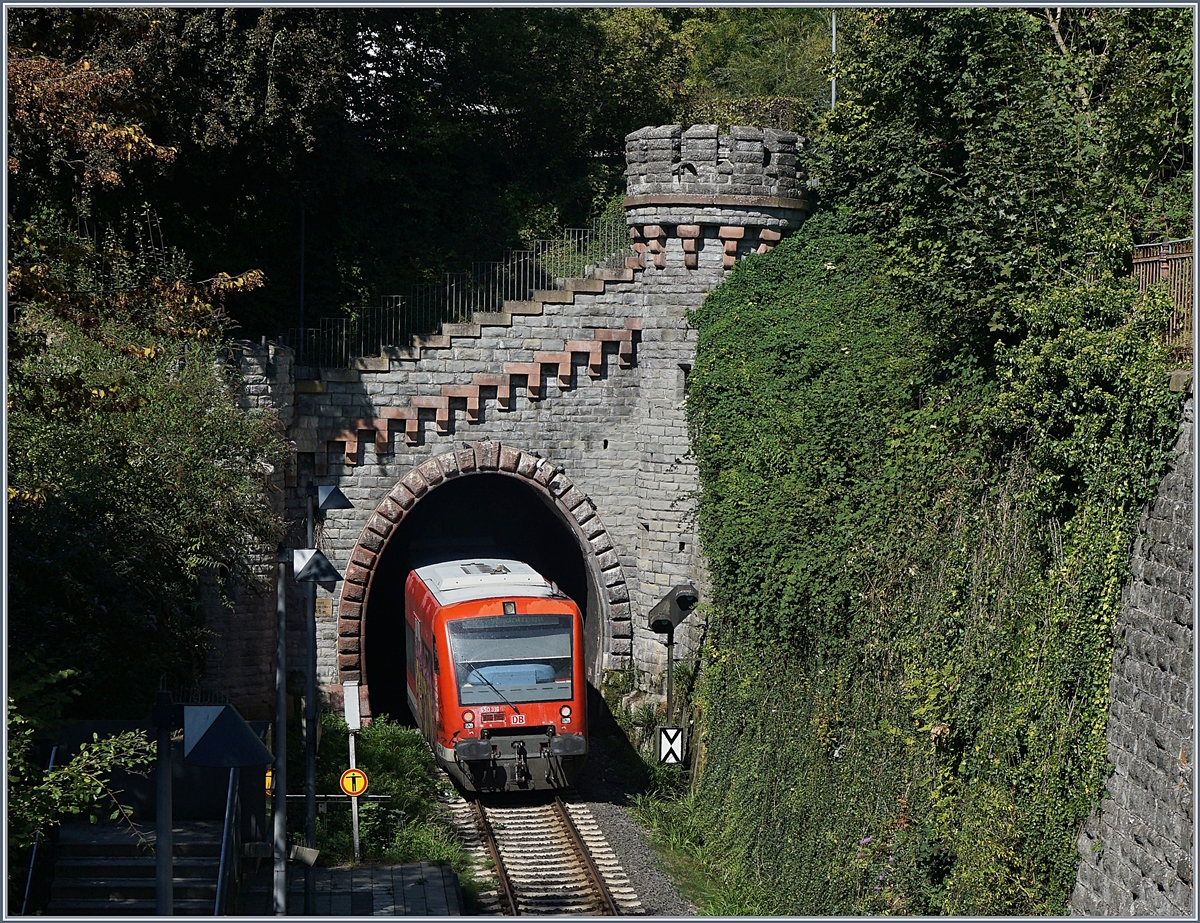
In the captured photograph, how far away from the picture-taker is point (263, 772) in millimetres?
14297

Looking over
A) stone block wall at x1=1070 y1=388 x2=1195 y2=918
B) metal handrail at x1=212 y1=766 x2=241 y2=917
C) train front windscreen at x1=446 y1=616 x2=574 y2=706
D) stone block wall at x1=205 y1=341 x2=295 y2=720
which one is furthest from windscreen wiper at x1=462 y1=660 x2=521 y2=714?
stone block wall at x1=1070 y1=388 x2=1195 y2=918

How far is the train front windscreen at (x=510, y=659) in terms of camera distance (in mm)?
17656

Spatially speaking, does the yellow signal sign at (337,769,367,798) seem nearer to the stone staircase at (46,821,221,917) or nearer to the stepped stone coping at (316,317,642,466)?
the stone staircase at (46,821,221,917)

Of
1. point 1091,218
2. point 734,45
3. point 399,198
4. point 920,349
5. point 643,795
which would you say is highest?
point 734,45

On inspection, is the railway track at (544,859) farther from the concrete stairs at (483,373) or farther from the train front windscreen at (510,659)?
the concrete stairs at (483,373)

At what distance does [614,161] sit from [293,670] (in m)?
12.3

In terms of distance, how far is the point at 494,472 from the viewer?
834 inches

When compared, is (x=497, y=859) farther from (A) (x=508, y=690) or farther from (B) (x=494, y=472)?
(B) (x=494, y=472)

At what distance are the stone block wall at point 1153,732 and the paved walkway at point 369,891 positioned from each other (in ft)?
23.5

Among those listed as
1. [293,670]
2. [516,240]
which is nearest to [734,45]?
[516,240]

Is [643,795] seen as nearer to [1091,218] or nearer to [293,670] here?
[293,670]

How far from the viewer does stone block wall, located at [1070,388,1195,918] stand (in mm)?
8844

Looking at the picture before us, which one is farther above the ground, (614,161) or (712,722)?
(614,161)

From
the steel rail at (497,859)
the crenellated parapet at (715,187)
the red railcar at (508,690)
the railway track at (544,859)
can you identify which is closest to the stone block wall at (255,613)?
the red railcar at (508,690)
